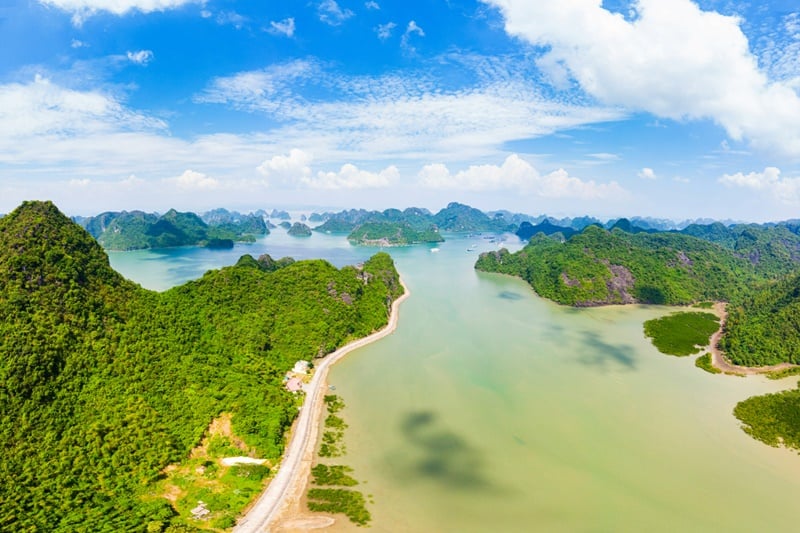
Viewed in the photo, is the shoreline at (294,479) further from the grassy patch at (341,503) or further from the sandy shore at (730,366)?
the sandy shore at (730,366)

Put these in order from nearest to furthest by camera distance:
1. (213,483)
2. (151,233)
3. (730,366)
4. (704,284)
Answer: (213,483)
(730,366)
(704,284)
(151,233)

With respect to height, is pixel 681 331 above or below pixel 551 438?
above

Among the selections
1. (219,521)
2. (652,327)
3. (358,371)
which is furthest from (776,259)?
(219,521)

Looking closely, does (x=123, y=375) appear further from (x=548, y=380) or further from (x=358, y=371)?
(x=548, y=380)

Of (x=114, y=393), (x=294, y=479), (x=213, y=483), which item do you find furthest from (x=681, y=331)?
(x=114, y=393)

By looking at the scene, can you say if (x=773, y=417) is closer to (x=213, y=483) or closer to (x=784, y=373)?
(x=784, y=373)

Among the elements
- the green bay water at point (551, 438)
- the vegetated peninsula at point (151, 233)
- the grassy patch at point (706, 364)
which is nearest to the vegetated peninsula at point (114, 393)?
the green bay water at point (551, 438)

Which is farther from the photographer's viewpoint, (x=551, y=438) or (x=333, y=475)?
(x=551, y=438)
